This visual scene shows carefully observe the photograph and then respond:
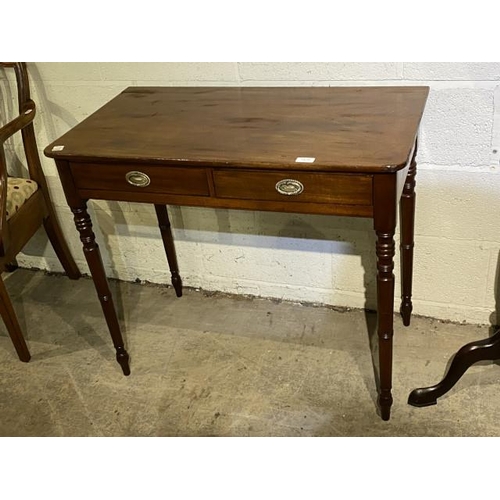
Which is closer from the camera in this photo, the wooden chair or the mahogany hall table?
the mahogany hall table

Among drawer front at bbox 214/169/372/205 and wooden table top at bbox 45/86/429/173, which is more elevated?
wooden table top at bbox 45/86/429/173

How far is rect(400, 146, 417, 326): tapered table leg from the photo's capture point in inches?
67.5

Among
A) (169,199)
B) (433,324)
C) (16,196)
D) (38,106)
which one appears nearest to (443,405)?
(433,324)

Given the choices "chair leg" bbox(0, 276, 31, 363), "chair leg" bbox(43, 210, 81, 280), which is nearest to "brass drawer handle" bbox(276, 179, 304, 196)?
"chair leg" bbox(0, 276, 31, 363)

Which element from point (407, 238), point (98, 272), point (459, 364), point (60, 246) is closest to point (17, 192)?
point (60, 246)

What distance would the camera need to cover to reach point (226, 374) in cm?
189

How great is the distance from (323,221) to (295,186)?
0.60 m

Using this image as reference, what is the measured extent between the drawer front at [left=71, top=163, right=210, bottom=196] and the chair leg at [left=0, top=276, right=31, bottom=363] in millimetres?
573

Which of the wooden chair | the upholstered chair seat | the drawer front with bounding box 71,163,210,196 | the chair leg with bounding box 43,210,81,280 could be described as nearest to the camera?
the drawer front with bounding box 71,163,210,196

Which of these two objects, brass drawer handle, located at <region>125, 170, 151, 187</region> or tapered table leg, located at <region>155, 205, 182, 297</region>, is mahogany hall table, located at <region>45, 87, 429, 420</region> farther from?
tapered table leg, located at <region>155, 205, 182, 297</region>

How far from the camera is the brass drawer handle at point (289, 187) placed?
1347 mm

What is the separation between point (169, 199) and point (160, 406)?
25.9 inches

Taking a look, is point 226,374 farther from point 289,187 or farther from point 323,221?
point 289,187

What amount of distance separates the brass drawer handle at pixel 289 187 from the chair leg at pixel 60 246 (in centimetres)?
117
